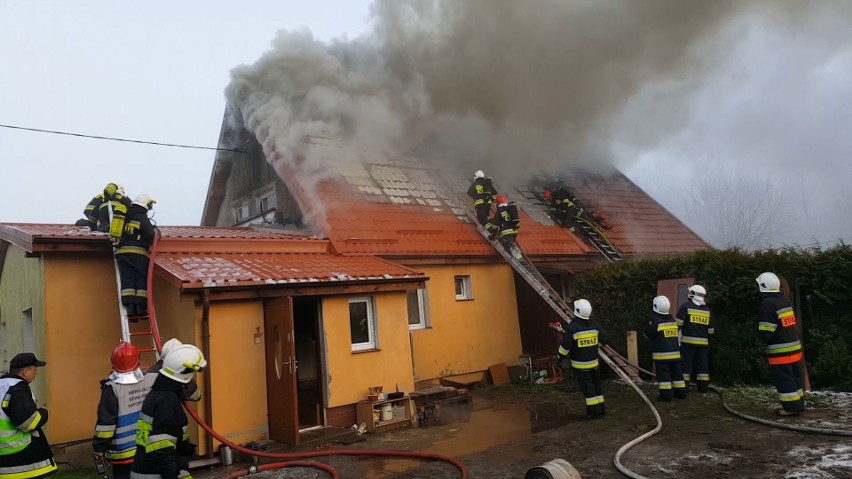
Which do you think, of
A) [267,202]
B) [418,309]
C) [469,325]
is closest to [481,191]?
[469,325]

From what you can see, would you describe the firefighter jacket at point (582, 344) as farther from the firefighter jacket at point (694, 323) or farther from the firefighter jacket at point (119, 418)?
the firefighter jacket at point (119, 418)

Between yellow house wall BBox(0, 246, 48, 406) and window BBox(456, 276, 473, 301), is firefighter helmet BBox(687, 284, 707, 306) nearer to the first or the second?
window BBox(456, 276, 473, 301)

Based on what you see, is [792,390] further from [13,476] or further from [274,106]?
[274,106]

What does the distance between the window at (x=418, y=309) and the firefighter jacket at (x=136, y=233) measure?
4958mm

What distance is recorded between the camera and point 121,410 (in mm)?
4707

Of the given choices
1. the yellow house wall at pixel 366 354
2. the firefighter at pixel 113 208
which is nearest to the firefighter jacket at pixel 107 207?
the firefighter at pixel 113 208

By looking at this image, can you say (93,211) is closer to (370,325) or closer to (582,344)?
(370,325)

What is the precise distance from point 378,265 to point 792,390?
6.26 meters

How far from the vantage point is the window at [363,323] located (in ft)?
29.7

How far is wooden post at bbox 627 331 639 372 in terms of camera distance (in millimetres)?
10586

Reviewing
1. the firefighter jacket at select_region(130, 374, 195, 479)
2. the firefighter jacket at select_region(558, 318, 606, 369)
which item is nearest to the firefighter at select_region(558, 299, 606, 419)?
the firefighter jacket at select_region(558, 318, 606, 369)

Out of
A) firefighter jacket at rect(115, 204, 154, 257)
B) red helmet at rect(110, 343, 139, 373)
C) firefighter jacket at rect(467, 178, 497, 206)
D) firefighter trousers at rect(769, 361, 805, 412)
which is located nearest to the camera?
red helmet at rect(110, 343, 139, 373)

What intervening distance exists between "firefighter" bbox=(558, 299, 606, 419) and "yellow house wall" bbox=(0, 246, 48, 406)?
736 cm

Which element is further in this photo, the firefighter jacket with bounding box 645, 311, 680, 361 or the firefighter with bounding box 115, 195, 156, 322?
the firefighter jacket with bounding box 645, 311, 680, 361
